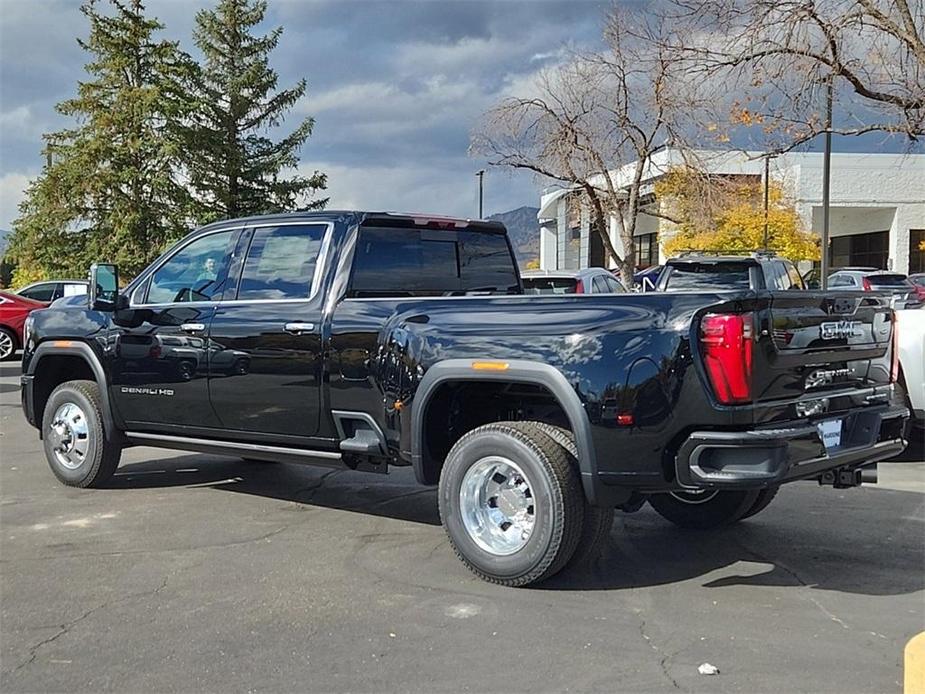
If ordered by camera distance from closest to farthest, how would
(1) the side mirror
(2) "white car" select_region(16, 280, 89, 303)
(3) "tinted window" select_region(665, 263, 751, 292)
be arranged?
1. (1) the side mirror
2. (3) "tinted window" select_region(665, 263, 751, 292)
3. (2) "white car" select_region(16, 280, 89, 303)

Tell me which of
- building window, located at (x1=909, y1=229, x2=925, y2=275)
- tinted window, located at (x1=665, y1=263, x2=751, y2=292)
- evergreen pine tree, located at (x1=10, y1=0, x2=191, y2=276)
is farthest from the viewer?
building window, located at (x1=909, y1=229, x2=925, y2=275)

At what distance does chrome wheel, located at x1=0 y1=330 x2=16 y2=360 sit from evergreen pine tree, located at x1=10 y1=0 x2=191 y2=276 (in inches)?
691

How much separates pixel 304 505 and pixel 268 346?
4.79 feet

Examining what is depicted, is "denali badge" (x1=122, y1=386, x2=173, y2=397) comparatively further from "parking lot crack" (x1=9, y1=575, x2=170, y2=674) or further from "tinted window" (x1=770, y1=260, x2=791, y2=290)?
"tinted window" (x1=770, y1=260, x2=791, y2=290)

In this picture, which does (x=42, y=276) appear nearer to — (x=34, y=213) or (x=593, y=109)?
(x=34, y=213)

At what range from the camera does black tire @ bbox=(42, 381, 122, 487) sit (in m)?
7.00

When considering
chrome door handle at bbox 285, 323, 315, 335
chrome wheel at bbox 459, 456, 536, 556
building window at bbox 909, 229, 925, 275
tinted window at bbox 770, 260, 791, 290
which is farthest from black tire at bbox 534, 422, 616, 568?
building window at bbox 909, 229, 925, 275

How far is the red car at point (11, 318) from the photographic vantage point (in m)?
18.6

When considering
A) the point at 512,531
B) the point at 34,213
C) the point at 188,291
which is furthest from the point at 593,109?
the point at 34,213

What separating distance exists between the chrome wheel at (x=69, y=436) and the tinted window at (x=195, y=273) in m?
1.16

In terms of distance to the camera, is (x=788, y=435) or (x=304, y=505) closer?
(x=788, y=435)

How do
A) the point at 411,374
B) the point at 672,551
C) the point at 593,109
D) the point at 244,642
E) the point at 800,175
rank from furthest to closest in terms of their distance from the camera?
the point at 800,175
the point at 593,109
the point at 672,551
the point at 411,374
the point at 244,642

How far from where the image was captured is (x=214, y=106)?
39.6m

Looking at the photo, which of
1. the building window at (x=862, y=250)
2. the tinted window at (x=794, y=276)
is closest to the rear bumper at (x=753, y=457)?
the tinted window at (x=794, y=276)
